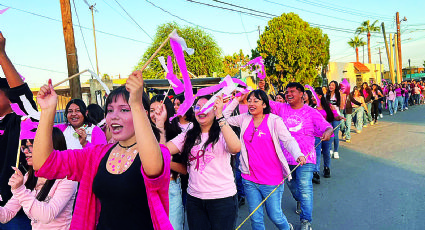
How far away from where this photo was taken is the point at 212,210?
2.58 m

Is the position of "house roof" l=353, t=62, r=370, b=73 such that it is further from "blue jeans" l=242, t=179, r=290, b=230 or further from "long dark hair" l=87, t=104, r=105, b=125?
"long dark hair" l=87, t=104, r=105, b=125

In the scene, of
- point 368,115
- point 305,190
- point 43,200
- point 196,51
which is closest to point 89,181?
point 43,200

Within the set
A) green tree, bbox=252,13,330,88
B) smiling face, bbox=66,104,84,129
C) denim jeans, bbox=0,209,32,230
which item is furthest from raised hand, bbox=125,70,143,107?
green tree, bbox=252,13,330,88

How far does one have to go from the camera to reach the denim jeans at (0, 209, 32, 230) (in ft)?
8.04

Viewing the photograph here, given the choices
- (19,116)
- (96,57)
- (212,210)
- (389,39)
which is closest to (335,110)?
(212,210)

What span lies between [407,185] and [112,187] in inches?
208

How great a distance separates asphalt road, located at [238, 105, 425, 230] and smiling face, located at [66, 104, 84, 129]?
8.42 ft

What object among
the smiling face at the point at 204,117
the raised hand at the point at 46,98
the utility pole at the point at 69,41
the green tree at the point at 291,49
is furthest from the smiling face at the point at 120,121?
the green tree at the point at 291,49

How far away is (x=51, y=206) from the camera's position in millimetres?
1940

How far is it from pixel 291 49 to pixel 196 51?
1241 cm

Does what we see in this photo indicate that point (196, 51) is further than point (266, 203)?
Yes

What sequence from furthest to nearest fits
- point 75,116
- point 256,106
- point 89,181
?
point 75,116
point 256,106
point 89,181

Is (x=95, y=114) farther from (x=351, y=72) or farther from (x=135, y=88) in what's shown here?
(x=351, y=72)

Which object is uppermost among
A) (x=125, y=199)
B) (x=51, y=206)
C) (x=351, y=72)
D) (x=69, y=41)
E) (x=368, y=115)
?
(x=69, y=41)
